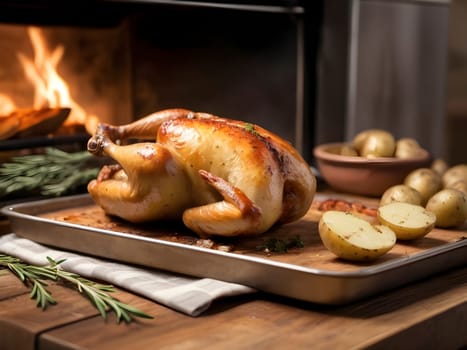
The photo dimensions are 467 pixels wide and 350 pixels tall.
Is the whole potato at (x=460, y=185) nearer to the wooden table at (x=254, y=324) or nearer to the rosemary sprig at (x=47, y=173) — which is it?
the wooden table at (x=254, y=324)

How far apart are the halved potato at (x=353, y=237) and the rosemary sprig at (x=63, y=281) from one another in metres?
0.38

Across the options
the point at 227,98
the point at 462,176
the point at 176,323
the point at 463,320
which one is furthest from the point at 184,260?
the point at 227,98

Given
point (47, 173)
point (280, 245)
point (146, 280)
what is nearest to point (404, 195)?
point (280, 245)

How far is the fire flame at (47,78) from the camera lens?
2332 mm

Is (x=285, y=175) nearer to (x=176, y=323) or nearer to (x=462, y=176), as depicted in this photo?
(x=176, y=323)

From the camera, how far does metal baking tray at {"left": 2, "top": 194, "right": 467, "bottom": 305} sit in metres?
1.40

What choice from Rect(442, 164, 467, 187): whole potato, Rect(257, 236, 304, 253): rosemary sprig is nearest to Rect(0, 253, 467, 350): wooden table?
Rect(257, 236, 304, 253): rosemary sprig

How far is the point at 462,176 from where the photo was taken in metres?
2.19

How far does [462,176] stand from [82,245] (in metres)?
1.09

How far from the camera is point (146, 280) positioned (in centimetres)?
153

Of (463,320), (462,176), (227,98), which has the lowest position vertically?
(463,320)

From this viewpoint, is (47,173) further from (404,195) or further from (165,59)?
(404,195)

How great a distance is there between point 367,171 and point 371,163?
3 cm

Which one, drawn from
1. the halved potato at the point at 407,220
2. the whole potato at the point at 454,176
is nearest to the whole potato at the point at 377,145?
the whole potato at the point at 454,176
